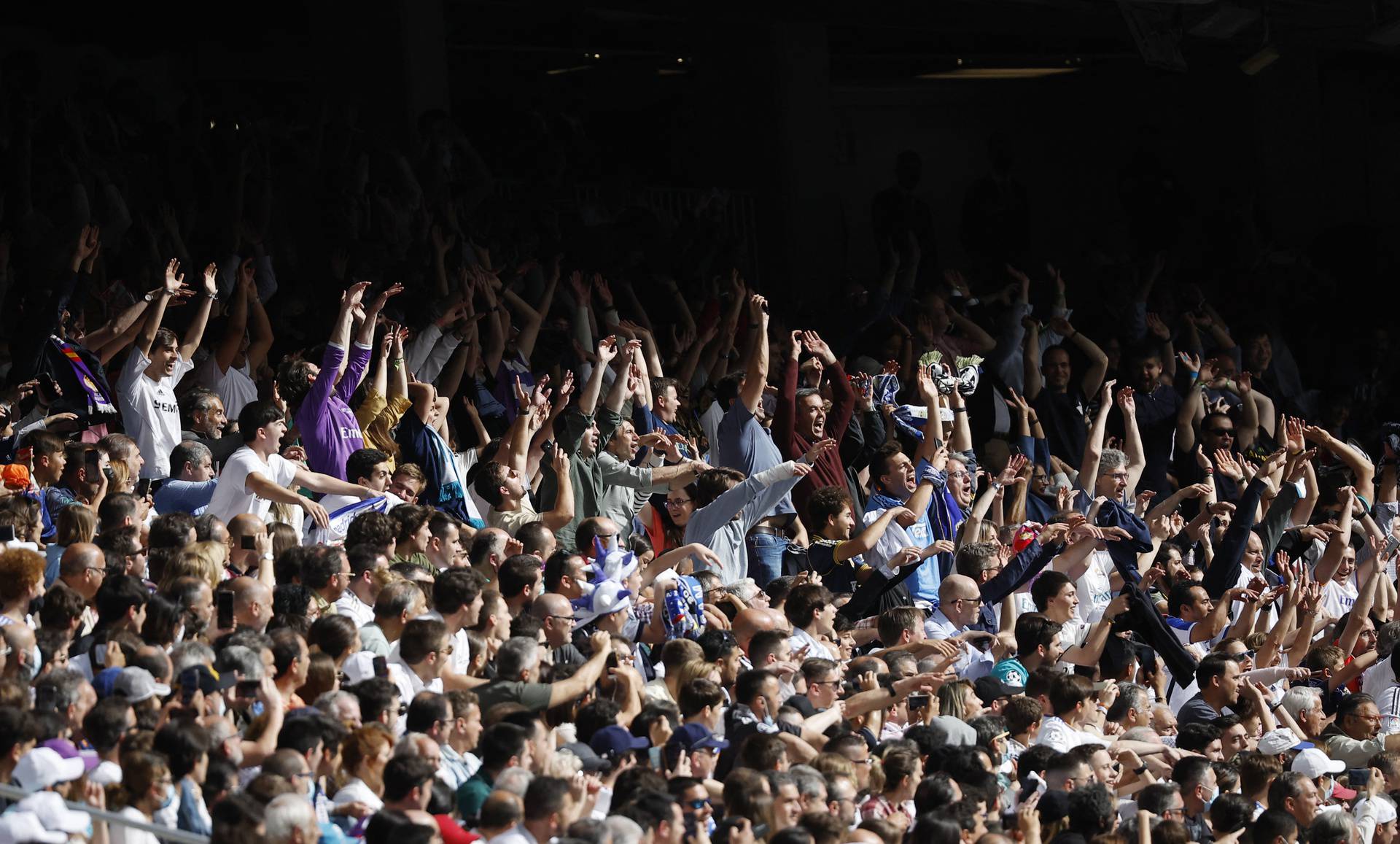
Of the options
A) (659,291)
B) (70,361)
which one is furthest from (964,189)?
(70,361)

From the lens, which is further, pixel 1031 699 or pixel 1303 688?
pixel 1303 688

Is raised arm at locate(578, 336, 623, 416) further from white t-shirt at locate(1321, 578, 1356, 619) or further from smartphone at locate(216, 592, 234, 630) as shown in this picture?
white t-shirt at locate(1321, 578, 1356, 619)

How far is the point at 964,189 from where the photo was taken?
66.7 feet

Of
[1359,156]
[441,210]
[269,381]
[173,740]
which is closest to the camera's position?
[173,740]

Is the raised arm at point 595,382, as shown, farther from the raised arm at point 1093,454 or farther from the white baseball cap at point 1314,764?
the white baseball cap at point 1314,764

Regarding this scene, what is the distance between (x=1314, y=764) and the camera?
859 centimetres

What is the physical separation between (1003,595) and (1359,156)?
1110 cm

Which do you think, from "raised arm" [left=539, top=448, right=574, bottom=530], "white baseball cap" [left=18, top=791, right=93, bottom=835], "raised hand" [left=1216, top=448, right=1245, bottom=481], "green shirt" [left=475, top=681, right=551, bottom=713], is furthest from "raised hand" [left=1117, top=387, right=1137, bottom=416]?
"white baseball cap" [left=18, top=791, right=93, bottom=835]

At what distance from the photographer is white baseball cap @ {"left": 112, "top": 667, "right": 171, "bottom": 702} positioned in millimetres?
6078

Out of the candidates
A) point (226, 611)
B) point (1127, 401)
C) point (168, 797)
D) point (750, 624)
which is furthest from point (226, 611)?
point (1127, 401)

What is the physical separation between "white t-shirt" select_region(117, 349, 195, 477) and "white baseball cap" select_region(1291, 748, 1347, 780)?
4.83 m

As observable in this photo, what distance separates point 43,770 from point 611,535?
339cm

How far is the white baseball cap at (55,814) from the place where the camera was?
17.4 ft

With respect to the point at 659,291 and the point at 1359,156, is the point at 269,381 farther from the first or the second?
the point at 1359,156
